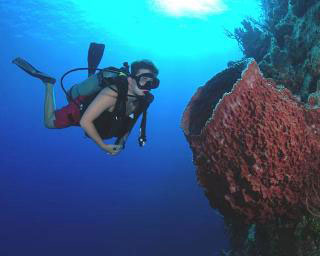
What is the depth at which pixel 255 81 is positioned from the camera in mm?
2955

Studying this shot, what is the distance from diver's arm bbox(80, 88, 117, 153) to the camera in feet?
13.1

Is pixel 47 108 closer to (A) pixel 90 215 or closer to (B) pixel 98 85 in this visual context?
(B) pixel 98 85

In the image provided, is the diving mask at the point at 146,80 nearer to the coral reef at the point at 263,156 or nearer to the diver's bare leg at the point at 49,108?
the coral reef at the point at 263,156

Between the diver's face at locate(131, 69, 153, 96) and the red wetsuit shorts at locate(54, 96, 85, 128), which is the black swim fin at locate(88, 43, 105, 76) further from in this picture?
the diver's face at locate(131, 69, 153, 96)

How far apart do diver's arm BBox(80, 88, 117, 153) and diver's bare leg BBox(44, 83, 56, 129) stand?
1.85 m

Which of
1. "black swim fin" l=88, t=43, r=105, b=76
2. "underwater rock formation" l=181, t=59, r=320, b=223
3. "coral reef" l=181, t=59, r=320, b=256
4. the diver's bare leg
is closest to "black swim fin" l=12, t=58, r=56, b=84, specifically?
the diver's bare leg

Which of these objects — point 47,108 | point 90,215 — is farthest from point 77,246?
point 47,108

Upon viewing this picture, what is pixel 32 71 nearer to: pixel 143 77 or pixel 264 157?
pixel 143 77

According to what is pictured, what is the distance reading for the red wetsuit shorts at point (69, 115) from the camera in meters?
4.98

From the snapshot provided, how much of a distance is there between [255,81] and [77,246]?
3268cm

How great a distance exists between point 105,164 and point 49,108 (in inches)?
2581

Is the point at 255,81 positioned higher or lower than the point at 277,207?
higher

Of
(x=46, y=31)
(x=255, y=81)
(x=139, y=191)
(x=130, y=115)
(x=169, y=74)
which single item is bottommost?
(x=255, y=81)

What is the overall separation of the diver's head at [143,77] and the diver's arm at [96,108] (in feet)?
1.12
